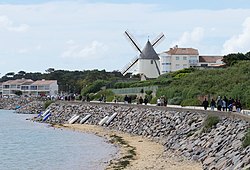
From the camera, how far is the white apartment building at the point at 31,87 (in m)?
137

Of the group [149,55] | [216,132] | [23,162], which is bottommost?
[23,162]

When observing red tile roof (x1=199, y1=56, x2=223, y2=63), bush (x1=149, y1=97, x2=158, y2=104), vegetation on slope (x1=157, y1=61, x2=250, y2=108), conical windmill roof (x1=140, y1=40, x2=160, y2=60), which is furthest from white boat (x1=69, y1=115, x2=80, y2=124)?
red tile roof (x1=199, y1=56, x2=223, y2=63)

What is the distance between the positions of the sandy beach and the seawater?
762mm

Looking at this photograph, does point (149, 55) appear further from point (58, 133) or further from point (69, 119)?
point (58, 133)

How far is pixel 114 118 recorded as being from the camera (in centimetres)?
4947

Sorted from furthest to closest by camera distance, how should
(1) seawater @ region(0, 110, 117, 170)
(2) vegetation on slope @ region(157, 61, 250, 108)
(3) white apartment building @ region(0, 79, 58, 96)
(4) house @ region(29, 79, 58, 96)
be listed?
1. (3) white apartment building @ region(0, 79, 58, 96)
2. (4) house @ region(29, 79, 58, 96)
3. (2) vegetation on slope @ region(157, 61, 250, 108)
4. (1) seawater @ region(0, 110, 117, 170)

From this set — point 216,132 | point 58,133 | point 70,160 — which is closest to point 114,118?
point 58,133

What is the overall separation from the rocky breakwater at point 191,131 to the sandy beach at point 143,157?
53 cm

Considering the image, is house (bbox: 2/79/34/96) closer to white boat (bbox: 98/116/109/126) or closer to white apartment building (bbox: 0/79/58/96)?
white apartment building (bbox: 0/79/58/96)

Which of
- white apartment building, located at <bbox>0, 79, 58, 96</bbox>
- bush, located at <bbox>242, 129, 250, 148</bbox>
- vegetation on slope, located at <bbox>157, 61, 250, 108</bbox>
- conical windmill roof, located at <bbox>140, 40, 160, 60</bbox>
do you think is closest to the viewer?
bush, located at <bbox>242, 129, 250, 148</bbox>

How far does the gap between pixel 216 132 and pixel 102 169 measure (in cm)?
595

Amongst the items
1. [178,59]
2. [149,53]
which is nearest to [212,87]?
[149,53]

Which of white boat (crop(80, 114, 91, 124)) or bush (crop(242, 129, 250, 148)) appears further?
white boat (crop(80, 114, 91, 124))

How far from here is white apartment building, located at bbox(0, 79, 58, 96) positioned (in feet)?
450
